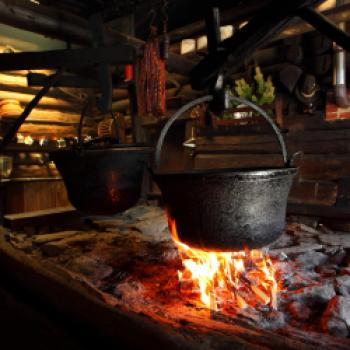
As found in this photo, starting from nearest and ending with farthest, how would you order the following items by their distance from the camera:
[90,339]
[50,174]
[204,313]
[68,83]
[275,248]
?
[90,339] < [204,313] < [275,248] < [68,83] < [50,174]

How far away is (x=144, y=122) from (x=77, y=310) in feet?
20.8

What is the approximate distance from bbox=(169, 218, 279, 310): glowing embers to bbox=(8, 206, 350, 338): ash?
0.07 metres

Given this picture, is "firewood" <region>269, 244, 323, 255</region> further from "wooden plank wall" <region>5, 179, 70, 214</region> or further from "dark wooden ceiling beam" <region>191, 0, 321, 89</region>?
"wooden plank wall" <region>5, 179, 70, 214</region>

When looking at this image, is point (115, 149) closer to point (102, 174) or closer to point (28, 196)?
point (102, 174)

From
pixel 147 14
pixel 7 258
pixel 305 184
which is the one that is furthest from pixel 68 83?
pixel 305 184

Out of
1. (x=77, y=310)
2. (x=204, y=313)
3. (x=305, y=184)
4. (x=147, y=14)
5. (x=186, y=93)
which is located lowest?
(x=204, y=313)

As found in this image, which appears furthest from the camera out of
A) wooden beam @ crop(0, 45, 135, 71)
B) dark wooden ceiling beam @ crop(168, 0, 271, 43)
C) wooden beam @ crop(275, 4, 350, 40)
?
dark wooden ceiling beam @ crop(168, 0, 271, 43)

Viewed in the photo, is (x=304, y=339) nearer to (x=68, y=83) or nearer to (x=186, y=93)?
(x=68, y=83)

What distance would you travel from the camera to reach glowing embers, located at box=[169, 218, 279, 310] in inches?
105

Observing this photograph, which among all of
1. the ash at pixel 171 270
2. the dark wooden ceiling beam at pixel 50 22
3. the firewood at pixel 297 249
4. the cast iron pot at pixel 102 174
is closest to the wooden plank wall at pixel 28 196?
the ash at pixel 171 270

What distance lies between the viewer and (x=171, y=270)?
3.38 metres

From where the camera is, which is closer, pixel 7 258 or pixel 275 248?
pixel 7 258

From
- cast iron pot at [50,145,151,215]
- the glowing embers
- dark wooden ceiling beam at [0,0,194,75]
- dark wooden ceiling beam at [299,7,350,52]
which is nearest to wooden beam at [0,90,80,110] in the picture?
dark wooden ceiling beam at [0,0,194,75]

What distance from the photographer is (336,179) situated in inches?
206
